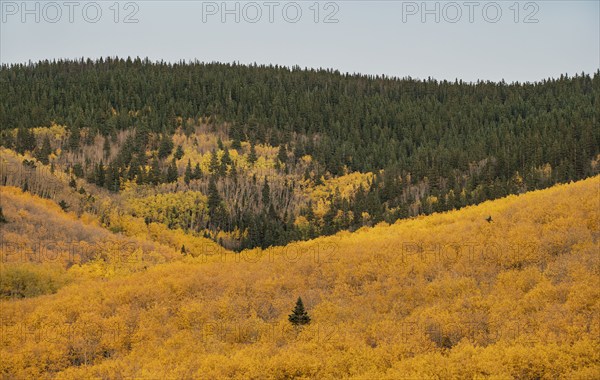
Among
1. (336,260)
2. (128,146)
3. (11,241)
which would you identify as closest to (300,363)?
(336,260)

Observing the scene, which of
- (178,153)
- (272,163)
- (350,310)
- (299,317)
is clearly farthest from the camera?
(272,163)

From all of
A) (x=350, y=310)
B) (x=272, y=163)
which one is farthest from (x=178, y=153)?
(x=350, y=310)

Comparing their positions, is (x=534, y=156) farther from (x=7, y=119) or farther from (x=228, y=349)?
(x=7, y=119)

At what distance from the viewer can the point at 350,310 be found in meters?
41.1

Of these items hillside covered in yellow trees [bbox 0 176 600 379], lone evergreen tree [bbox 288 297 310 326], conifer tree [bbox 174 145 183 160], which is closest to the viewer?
hillside covered in yellow trees [bbox 0 176 600 379]

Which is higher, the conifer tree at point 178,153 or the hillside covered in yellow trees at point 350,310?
the conifer tree at point 178,153

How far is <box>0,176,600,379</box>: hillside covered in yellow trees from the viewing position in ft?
104

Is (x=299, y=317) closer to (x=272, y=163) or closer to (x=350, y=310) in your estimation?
(x=350, y=310)

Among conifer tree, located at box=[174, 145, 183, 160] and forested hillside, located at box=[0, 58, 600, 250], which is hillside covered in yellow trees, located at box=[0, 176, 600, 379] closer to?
forested hillside, located at box=[0, 58, 600, 250]

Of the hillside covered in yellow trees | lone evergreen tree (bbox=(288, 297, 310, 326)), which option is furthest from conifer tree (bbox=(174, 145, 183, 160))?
lone evergreen tree (bbox=(288, 297, 310, 326))

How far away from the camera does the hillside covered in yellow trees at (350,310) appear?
31.7m

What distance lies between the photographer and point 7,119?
174m

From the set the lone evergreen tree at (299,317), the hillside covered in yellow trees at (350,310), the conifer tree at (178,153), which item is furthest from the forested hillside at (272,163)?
the lone evergreen tree at (299,317)

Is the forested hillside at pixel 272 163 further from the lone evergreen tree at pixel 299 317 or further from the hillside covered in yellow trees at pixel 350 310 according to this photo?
the lone evergreen tree at pixel 299 317
